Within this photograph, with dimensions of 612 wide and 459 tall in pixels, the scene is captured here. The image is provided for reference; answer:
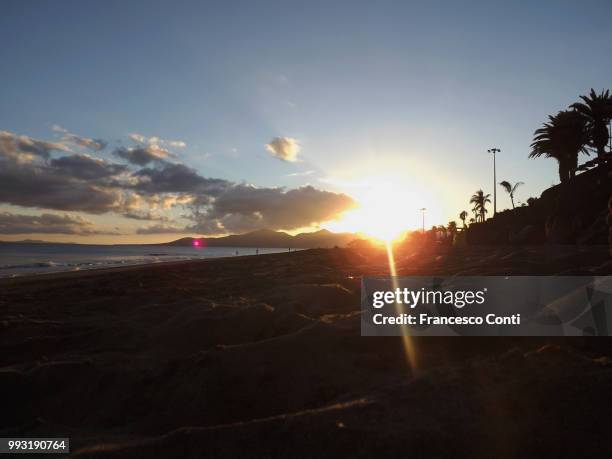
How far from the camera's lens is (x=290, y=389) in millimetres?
4312

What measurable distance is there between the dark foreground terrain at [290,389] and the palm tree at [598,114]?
89.8ft

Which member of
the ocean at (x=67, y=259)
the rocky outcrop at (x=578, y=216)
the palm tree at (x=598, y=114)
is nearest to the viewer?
the rocky outcrop at (x=578, y=216)

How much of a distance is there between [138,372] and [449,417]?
4.24 m

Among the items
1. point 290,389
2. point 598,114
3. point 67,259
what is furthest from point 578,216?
point 67,259

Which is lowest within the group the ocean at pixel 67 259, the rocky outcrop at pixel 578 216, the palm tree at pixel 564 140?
the ocean at pixel 67 259

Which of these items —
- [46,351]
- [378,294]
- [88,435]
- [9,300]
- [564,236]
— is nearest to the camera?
[88,435]

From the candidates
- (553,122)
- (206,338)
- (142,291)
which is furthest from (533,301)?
(553,122)

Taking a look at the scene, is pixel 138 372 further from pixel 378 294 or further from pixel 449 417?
pixel 378 294

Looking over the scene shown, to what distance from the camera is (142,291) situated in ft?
44.2

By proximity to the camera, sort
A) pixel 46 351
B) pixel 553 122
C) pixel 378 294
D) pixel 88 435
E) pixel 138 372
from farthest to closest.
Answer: pixel 553 122, pixel 378 294, pixel 46 351, pixel 138 372, pixel 88 435

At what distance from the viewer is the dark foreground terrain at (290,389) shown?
8.94 feet

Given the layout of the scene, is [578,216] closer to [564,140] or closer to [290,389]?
[564,140]

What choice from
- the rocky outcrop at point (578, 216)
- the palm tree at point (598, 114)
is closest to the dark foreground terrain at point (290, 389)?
the rocky outcrop at point (578, 216)

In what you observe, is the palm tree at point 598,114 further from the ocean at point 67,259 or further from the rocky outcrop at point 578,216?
the ocean at point 67,259
